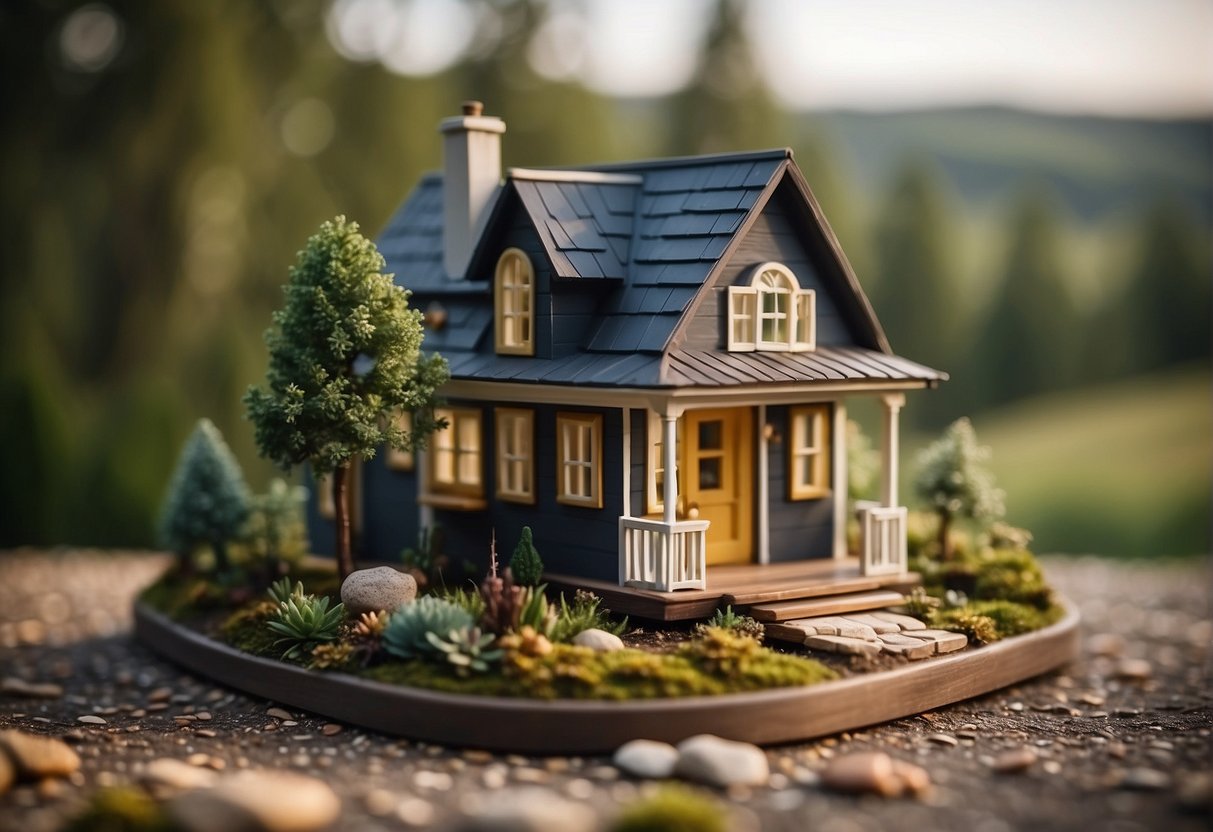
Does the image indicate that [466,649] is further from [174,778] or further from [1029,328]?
[1029,328]

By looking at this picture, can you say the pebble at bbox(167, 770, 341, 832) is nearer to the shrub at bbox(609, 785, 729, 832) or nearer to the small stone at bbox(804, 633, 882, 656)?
the shrub at bbox(609, 785, 729, 832)

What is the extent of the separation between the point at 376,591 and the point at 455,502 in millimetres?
2582

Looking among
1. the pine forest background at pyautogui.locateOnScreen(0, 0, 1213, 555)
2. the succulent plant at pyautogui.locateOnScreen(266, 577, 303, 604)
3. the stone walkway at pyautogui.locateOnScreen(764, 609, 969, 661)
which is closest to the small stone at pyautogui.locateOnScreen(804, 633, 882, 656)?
the stone walkway at pyautogui.locateOnScreen(764, 609, 969, 661)

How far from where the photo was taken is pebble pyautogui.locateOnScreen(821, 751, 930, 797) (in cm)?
1151

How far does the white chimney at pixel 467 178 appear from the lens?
18.1 m

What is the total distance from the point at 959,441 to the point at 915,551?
1.77m

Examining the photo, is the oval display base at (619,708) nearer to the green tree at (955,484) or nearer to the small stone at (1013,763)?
the small stone at (1013,763)

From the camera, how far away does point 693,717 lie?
1280 centimetres

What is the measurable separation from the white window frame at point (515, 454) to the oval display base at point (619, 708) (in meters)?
3.80

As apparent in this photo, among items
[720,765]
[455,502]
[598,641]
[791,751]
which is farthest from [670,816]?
[455,502]

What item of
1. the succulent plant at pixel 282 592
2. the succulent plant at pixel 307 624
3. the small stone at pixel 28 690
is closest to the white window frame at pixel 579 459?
the succulent plant at pixel 307 624

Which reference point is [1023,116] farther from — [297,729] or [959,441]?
[297,729]

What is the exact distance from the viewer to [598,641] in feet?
45.4

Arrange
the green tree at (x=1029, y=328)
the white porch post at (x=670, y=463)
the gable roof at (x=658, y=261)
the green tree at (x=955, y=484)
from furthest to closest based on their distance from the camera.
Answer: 1. the green tree at (x=1029, y=328)
2. the green tree at (x=955, y=484)
3. the gable roof at (x=658, y=261)
4. the white porch post at (x=670, y=463)
